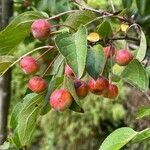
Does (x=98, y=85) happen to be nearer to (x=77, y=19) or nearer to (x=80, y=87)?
(x=80, y=87)

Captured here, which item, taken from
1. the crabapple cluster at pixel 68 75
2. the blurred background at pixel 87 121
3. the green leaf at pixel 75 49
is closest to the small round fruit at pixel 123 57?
the crabapple cluster at pixel 68 75

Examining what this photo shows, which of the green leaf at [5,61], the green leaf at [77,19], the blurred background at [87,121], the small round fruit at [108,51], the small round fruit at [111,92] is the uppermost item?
the green leaf at [77,19]

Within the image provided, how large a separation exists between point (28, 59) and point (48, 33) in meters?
0.06

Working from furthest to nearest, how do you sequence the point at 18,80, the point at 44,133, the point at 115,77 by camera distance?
1. the point at 44,133
2. the point at 18,80
3. the point at 115,77

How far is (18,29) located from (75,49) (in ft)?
0.56

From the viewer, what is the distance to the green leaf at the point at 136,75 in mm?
843

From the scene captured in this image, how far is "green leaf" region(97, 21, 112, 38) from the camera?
919mm

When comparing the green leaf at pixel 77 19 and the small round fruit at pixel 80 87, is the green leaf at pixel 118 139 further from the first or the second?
the green leaf at pixel 77 19

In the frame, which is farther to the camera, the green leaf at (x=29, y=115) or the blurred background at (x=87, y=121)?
the blurred background at (x=87, y=121)

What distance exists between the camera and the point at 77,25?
3.05 feet

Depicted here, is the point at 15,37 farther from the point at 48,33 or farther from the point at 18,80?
the point at 18,80

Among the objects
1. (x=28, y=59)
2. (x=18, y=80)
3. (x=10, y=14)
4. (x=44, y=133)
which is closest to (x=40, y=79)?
(x=28, y=59)

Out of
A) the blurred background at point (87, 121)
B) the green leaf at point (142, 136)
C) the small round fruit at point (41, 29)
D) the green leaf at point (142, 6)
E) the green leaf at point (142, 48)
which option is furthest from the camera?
the blurred background at point (87, 121)

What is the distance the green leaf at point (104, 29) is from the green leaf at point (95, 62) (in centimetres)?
7
